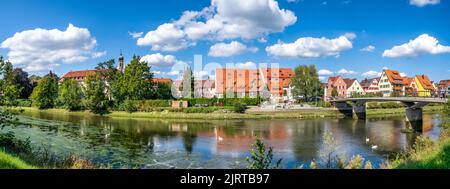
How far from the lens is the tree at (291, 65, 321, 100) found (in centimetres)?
7531

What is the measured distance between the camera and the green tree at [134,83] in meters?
63.3

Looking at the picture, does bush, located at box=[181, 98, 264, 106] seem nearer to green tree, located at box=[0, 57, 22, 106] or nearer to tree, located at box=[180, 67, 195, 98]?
tree, located at box=[180, 67, 195, 98]

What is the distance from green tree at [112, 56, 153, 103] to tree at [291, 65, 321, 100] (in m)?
30.7

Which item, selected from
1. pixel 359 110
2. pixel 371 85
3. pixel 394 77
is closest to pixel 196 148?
pixel 359 110

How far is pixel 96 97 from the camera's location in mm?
60938

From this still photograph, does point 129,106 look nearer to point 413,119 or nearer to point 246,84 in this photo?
point 246,84

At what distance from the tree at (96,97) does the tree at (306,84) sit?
38.7 m

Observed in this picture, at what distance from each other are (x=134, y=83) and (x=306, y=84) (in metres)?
35.6

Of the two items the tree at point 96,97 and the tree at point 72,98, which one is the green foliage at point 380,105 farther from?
the tree at point 72,98

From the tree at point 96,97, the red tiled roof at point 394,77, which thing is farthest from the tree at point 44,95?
the red tiled roof at point 394,77
